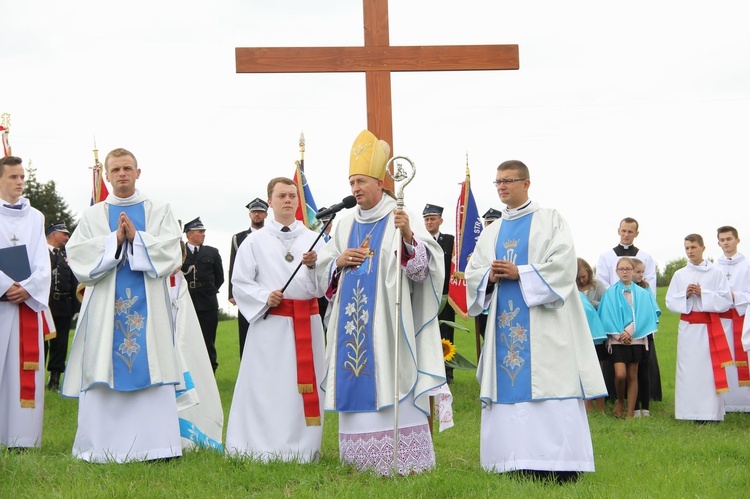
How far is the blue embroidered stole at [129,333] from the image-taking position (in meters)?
7.77

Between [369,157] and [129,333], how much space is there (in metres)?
2.34

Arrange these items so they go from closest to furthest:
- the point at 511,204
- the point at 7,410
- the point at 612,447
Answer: the point at 511,204
the point at 7,410
the point at 612,447

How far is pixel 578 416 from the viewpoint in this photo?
7508mm

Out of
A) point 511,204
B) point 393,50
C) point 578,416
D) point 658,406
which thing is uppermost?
point 393,50

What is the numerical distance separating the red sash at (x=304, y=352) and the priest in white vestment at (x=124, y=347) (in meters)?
0.97

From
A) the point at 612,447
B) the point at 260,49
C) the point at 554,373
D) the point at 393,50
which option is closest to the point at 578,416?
the point at 554,373

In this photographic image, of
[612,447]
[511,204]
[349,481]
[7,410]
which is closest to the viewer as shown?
[349,481]

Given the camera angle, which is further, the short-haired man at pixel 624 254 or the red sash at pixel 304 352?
the short-haired man at pixel 624 254

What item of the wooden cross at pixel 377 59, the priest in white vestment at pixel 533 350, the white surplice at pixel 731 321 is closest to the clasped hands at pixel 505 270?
the priest in white vestment at pixel 533 350

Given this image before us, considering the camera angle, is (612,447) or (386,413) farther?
(612,447)

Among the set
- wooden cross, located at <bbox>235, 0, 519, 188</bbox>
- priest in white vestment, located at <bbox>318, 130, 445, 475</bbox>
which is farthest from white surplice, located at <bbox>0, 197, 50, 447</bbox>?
priest in white vestment, located at <bbox>318, 130, 445, 475</bbox>

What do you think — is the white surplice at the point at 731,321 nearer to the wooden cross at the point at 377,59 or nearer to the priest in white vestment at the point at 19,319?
the wooden cross at the point at 377,59

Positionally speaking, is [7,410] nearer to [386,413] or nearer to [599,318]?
[386,413]

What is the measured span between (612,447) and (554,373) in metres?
2.85
